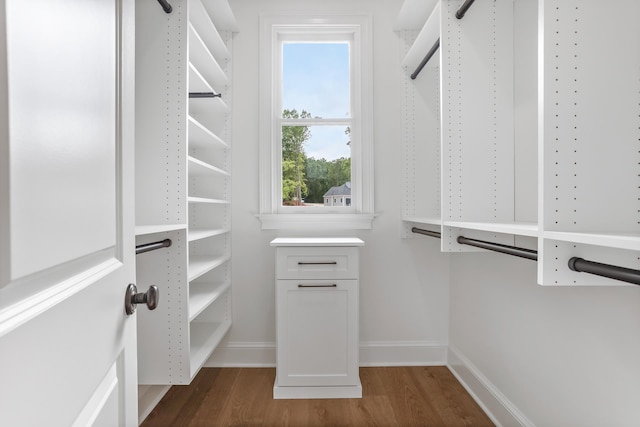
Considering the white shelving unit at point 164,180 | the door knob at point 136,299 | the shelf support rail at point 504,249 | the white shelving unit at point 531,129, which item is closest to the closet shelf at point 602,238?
the white shelving unit at point 531,129

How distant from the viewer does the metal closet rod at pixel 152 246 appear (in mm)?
1341

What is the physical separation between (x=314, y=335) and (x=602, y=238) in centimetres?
158

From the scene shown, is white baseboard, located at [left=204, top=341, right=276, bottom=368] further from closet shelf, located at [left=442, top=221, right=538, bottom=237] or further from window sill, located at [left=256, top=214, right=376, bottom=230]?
closet shelf, located at [left=442, top=221, right=538, bottom=237]

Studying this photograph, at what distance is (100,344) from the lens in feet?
1.95

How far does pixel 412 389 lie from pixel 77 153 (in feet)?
7.22

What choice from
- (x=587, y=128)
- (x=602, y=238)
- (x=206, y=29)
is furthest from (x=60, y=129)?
(x=206, y=29)

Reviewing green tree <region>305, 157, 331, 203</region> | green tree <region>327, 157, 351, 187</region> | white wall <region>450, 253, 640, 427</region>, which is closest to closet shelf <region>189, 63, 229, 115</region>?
green tree <region>305, 157, 331, 203</region>

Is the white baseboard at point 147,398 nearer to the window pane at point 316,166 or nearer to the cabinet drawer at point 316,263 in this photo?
the cabinet drawer at point 316,263

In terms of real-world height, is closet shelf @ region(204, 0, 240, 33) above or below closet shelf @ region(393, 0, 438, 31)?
below

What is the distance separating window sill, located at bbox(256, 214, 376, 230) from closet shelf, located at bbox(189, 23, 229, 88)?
0.96 metres

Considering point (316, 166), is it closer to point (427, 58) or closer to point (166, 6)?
point (427, 58)

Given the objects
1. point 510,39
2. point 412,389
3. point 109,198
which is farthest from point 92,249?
point 412,389

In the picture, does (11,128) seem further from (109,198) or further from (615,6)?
(615,6)

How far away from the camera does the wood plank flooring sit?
6.12 ft
